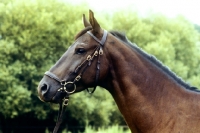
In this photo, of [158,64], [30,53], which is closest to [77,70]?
[158,64]

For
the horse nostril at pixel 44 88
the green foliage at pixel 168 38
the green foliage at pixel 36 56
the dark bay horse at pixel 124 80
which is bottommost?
the horse nostril at pixel 44 88

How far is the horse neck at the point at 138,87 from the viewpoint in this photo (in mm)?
4570

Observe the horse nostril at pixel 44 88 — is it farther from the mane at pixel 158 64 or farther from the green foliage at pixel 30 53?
the green foliage at pixel 30 53

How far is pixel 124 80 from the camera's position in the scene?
15.3ft

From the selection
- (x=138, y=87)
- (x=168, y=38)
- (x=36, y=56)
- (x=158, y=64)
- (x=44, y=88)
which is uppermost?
Result: (x=168, y=38)

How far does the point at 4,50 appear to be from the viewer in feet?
72.8

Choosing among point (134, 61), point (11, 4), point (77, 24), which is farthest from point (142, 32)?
point (134, 61)

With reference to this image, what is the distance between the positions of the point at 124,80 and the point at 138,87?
0.58 ft

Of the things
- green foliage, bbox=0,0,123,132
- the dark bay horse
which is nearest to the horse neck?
the dark bay horse

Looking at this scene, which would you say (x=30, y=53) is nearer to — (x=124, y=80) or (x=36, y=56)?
(x=36, y=56)

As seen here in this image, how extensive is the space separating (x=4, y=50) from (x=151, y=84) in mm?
18471

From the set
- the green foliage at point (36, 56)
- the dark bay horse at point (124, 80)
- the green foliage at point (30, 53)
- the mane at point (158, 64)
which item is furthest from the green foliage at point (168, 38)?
the dark bay horse at point (124, 80)

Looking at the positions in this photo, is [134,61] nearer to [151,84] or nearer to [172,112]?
[151,84]

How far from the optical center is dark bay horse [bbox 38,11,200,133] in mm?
4551
